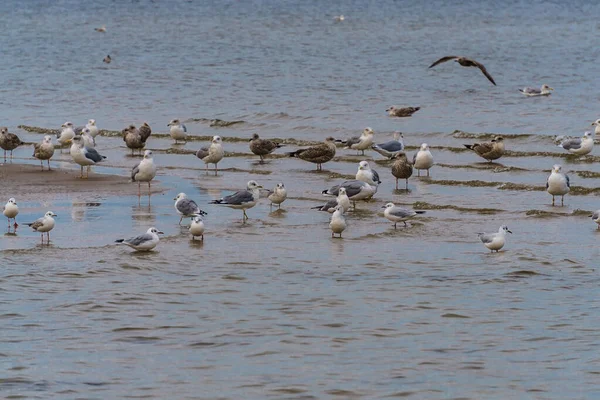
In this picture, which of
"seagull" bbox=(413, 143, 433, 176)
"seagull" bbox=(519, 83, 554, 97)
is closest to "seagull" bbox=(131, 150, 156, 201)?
"seagull" bbox=(413, 143, 433, 176)

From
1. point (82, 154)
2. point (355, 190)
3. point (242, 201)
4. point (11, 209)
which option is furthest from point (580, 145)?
point (11, 209)

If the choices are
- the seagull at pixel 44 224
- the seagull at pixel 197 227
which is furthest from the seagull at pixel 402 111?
the seagull at pixel 44 224

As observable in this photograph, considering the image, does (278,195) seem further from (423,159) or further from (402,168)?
(423,159)

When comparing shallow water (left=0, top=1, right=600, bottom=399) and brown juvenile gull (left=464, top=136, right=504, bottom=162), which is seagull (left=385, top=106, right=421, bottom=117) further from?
brown juvenile gull (left=464, top=136, right=504, bottom=162)

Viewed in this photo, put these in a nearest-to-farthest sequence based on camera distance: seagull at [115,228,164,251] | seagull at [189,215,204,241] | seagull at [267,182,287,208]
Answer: seagull at [115,228,164,251]
seagull at [189,215,204,241]
seagull at [267,182,287,208]

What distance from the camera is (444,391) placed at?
33.2 ft

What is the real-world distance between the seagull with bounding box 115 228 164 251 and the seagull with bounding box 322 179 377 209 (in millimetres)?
4585

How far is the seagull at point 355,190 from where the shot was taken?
62.4 feet

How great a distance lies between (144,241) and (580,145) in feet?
42.1

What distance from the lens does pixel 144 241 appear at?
49.8 feet

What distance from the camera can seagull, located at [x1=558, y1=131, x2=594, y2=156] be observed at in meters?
25.0

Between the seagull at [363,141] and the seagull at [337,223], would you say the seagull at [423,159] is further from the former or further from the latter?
the seagull at [337,223]

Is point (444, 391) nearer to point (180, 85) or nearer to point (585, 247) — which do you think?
point (585, 247)

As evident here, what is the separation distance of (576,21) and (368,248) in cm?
6193
